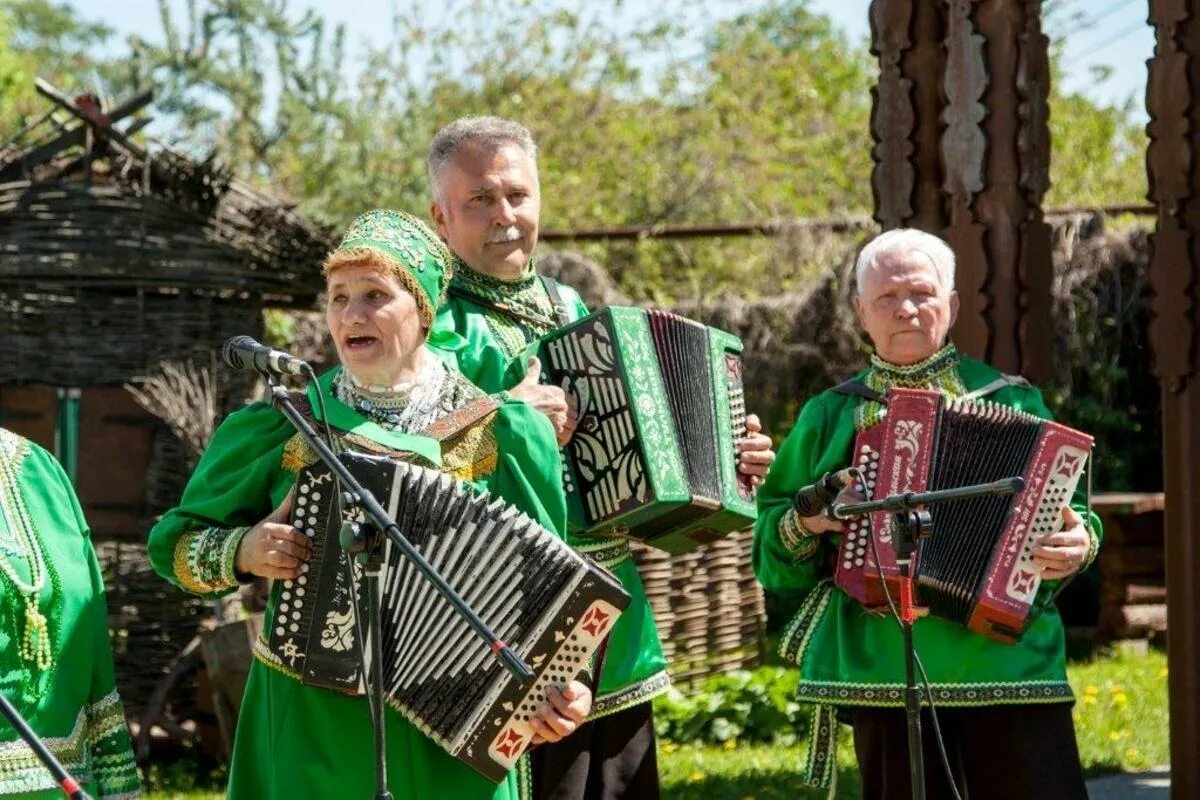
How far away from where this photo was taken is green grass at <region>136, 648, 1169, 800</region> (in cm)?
688

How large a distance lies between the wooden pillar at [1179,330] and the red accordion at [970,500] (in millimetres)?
1445

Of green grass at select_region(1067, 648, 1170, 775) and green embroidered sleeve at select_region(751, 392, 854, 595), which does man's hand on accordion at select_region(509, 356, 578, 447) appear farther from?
green grass at select_region(1067, 648, 1170, 775)

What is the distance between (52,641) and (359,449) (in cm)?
71

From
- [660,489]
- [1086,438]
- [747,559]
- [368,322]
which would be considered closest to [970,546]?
[1086,438]

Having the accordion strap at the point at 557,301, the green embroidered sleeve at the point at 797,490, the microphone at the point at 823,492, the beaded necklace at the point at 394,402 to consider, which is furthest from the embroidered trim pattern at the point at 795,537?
the beaded necklace at the point at 394,402

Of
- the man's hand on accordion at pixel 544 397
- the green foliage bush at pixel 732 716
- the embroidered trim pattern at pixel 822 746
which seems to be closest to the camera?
the man's hand on accordion at pixel 544 397

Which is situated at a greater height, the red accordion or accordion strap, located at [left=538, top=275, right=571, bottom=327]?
accordion strap, located at [left=538, top=275, right=571, bottom=327]

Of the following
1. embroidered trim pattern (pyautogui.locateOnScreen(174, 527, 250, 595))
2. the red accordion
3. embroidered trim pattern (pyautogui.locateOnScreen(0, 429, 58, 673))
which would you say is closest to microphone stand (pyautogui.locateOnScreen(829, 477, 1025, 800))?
the red accordion

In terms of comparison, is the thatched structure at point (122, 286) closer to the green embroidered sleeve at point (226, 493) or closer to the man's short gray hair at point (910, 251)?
the man's short gray hair at point (910, 251)

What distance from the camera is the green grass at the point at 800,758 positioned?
271 inches

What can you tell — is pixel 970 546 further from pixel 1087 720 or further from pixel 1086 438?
pixel 1087 720

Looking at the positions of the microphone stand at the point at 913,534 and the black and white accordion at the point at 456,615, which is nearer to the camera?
the black and white accordion at the point at 456,615

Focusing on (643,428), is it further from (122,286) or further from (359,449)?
(122,286)

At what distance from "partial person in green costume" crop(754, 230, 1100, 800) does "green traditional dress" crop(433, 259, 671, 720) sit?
454 mm
